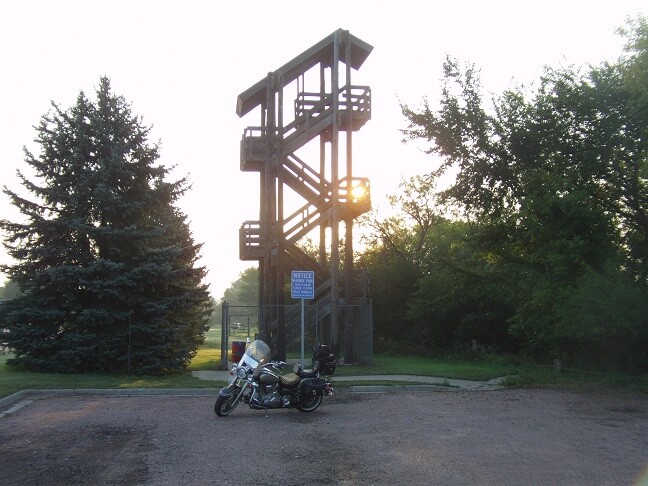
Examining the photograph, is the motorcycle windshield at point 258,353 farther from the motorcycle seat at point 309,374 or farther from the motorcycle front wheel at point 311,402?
the motorcycle front wheel at point 311,402

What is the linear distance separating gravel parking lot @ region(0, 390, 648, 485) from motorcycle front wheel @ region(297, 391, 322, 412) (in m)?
0.19

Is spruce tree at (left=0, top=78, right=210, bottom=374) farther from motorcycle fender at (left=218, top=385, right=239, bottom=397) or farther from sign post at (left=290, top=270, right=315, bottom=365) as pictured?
motorcycle fender at (left=218, top=385, right=239, bottom=397)

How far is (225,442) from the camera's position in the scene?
10211 mm

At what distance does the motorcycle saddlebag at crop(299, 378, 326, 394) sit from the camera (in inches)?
520

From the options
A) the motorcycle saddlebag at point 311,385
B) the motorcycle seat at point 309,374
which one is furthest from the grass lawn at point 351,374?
the motorcycle saddlebag at point 311,385

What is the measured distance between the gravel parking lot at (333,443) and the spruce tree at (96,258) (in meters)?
5.87

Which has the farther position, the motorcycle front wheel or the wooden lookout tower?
the wooden lookout tower

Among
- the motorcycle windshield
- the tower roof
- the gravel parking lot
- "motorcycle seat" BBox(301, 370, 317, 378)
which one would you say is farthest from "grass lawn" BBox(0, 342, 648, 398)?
the tower roof

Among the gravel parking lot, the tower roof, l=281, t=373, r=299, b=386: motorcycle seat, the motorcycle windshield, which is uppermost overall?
the tower roof

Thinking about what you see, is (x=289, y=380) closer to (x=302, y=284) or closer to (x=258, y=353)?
(x=258, y=353)

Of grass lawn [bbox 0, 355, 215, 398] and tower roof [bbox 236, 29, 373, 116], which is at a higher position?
tower roof [bbox 236, 29, 373, 116]

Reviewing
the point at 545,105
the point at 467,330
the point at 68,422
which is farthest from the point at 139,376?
the point at 467,330

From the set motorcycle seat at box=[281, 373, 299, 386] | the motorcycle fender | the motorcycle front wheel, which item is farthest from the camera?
the motorcycle front wheel

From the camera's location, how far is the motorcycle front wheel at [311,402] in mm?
13312
